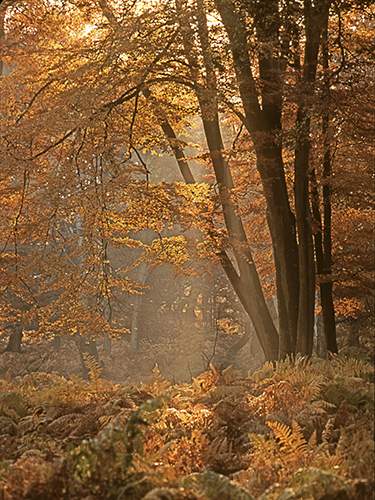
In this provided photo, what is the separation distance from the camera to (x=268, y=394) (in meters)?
6.53

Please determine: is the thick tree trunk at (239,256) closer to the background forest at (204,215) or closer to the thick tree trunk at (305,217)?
the background forest at (204,215)

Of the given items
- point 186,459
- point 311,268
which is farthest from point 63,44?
point 186,459

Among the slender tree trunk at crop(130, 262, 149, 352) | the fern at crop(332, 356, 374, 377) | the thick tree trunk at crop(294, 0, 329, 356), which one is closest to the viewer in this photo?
the fern at crop(332, 356, 374, 377)

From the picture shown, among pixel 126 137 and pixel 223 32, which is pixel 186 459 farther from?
pixel 126 137

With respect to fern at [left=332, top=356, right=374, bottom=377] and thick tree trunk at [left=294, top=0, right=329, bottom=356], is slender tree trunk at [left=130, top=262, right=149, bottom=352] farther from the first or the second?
fern at [left=332, top=356, right=374, bottom=377]

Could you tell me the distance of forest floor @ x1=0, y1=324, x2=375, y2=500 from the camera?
3.84 m

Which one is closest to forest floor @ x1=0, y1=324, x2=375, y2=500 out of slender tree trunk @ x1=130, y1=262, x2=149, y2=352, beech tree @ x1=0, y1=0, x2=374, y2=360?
beech tree @ x1=0, y1=0, x2=374, y2=360

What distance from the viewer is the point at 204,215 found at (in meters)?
13.0

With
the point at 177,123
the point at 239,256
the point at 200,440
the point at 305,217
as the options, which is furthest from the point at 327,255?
the point at 200,440

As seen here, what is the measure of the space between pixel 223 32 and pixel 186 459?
744 cm

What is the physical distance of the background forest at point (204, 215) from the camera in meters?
4.23

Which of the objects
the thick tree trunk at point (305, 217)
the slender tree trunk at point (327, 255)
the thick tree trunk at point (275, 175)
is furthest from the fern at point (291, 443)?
the slender tree trunk at point (327, 255)

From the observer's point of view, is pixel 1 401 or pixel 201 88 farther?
pixel 201 88

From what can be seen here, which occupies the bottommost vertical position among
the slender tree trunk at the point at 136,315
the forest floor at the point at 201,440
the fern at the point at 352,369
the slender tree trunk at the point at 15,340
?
the forest floor at the point at 201,440
